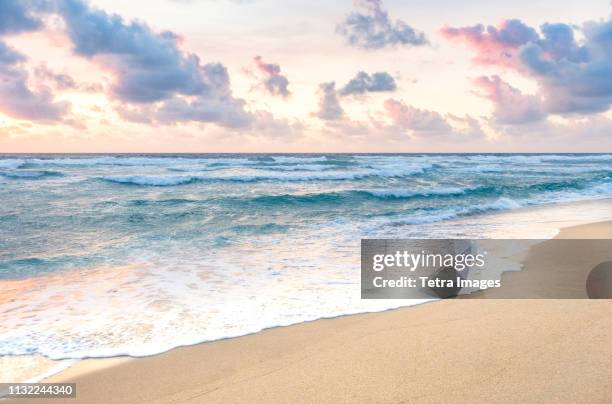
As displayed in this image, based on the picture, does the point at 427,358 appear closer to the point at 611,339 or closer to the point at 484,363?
the point at 484,363

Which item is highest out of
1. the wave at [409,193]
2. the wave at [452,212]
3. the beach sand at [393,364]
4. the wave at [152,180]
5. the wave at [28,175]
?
the wave at [28,175]

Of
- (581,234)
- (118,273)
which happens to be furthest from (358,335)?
(581,234)

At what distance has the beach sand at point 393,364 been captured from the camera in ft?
9.40

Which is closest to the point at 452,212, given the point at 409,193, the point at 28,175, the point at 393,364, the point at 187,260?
the point at 409,193

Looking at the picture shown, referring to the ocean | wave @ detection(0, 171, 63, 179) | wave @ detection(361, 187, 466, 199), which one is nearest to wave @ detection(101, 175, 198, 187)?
wave @ detection(0, 171, 63, 179)

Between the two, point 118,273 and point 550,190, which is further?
point 550,190

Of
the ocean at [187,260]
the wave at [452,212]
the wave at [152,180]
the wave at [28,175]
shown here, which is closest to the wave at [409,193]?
the ocean at [187,260]

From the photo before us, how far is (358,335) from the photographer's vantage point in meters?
3.92

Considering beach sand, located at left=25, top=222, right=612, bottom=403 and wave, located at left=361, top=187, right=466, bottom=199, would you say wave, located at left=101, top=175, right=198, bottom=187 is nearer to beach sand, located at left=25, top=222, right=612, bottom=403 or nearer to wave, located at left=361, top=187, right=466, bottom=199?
wave, located at left=361, top=187, right=466, bottom=199

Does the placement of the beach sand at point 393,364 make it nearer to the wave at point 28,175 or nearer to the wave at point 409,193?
the wave at point 409,193

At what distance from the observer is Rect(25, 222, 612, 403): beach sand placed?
2.87m

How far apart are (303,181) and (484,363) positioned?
2322cm

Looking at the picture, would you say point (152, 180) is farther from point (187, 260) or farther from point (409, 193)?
point (187, 260)

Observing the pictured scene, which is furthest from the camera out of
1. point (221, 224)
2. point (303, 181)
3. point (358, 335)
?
point (303, 181)
